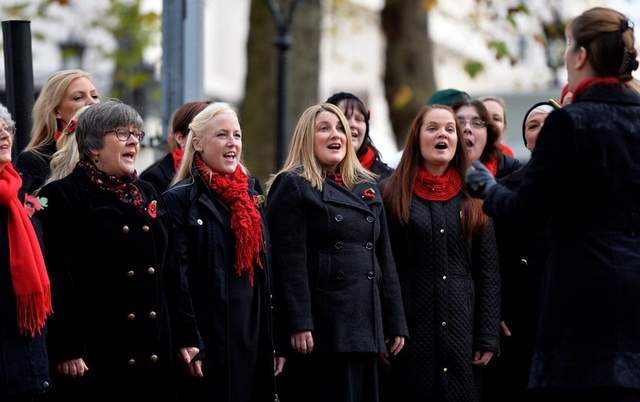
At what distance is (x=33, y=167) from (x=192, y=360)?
1452mm

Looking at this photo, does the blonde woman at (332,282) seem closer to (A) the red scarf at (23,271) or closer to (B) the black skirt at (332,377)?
(B) the black skirt at (332,377)

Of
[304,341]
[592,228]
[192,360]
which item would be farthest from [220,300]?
[592,228]

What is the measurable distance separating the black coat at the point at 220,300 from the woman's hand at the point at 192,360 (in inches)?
5.6

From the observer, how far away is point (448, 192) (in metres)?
9.07

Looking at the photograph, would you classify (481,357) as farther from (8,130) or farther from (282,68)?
(282,68)

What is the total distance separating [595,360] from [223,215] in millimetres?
2529

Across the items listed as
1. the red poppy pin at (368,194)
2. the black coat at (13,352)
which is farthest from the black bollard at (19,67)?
the red poppy pin at (368,194)

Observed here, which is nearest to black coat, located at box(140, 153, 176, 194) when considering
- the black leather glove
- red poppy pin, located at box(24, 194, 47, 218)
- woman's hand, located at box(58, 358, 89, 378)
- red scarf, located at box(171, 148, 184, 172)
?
red scarf, located at box(171, 148, 184, 172)

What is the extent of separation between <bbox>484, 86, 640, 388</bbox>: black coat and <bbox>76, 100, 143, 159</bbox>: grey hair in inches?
91.3

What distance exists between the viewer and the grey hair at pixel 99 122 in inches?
310

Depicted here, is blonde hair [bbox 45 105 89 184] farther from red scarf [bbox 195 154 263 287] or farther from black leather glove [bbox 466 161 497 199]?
black leather glove [bbox 466 161 497 199]

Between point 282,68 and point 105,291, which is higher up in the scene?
point 282,68

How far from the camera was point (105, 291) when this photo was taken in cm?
775

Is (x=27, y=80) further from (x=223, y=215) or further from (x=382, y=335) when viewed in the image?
(x=382, y=335)
